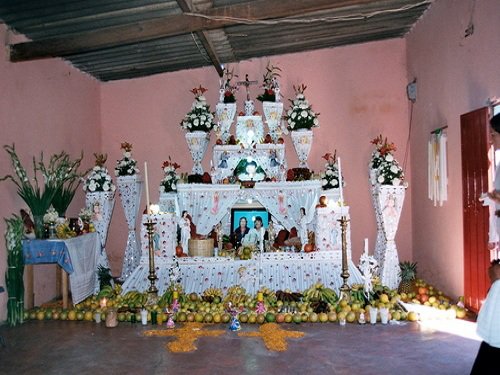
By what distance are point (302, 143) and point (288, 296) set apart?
329 centimetres

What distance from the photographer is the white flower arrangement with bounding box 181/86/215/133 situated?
29.1ft

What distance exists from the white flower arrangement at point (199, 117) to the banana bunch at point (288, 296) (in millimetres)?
3623

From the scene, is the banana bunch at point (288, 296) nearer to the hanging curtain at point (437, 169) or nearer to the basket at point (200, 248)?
the basket at point (200, 248)

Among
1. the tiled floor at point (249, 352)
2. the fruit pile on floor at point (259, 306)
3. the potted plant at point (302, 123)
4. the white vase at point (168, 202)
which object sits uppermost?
the potted plant at point (302, 123)

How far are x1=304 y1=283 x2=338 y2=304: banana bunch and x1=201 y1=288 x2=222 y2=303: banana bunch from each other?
1212mm

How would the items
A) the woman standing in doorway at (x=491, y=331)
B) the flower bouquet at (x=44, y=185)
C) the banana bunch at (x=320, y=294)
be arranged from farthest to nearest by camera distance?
the flower bouquet at (x=44, y=185) < the banana bunch at (x=320, y=294) < the woman standing in doorway at (x=491, y=331)

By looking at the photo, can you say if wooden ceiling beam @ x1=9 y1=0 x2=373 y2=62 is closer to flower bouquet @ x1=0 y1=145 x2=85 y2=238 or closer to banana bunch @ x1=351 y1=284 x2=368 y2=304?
flower bouquet @ x1=0 y1=145 x2=85 y2=238

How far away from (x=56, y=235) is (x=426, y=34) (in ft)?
21.8

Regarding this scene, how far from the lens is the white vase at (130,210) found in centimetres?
895

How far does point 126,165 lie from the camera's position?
9.01 m

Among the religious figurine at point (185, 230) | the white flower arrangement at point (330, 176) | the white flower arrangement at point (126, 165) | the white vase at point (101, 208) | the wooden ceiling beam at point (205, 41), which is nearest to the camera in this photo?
the wooden ceiling beam at point (205, 41)

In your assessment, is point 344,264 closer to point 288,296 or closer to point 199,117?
point 288,296

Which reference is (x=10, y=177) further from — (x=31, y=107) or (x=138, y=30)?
(x=138, y=30)

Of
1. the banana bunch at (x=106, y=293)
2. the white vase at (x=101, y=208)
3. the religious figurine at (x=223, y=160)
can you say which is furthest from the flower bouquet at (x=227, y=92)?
the banana bunch at (x=106, y=293)
